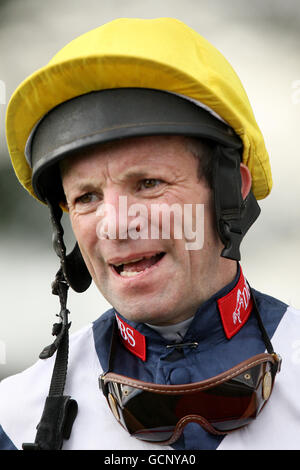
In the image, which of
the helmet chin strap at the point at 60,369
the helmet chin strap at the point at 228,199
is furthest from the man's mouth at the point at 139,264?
the helmet chin strap at the point at 60,369

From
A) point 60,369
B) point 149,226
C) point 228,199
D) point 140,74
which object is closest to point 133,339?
point 60,369

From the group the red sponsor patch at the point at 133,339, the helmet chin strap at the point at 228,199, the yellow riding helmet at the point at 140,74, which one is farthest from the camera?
the red sponsor patch at the point at 133,339

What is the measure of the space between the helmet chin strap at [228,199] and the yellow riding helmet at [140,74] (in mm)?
85

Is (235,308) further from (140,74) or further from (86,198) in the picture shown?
(140,74)

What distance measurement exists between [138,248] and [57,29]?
1809mm

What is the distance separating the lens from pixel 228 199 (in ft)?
4.84

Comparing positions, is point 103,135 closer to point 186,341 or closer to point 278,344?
point 186,341

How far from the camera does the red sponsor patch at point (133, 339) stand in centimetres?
158

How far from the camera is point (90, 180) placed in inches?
57.9

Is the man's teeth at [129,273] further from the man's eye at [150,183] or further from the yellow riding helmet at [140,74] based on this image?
the yellow riding helmet at [140,74]

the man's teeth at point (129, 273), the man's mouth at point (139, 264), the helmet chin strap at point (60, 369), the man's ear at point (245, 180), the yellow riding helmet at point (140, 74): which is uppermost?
the yellow riding helmet at point (140, 74)

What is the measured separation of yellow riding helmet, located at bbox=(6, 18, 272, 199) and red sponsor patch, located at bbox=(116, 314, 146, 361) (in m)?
0.60

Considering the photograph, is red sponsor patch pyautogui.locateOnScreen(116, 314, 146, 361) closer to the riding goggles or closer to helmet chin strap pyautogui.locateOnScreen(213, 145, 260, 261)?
the riding goggles

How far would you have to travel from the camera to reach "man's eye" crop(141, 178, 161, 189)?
→ 1444 mm
